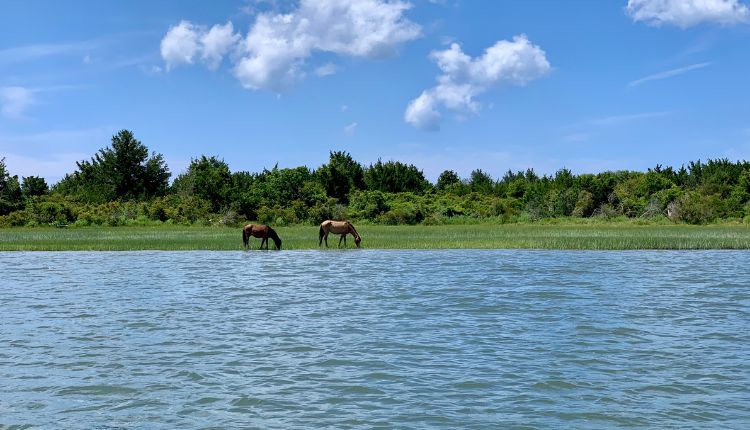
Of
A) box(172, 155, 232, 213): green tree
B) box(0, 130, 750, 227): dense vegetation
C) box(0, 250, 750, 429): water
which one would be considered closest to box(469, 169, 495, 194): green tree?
box(0, 130, 750, 227): dense vegetation

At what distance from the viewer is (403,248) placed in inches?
1575

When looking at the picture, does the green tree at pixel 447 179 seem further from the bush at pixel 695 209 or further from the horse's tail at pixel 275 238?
the horse's tail at pixel 275 238

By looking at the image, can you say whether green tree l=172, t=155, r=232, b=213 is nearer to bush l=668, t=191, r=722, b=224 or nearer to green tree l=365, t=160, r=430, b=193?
green tree l=365, t=160, r=430, b=193

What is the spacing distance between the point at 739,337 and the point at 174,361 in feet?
36.7

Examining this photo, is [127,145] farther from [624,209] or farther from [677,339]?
[677,339]

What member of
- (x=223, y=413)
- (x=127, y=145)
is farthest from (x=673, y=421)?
(x=127, y=145)

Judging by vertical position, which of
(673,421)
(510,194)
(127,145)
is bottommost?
(673,421)

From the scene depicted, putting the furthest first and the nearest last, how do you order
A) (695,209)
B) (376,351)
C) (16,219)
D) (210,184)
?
(210,184) → (16,219) → (695,209) → (376,351)

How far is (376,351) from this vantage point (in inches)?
524

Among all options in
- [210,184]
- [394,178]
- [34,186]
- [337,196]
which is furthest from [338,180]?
[34,186]

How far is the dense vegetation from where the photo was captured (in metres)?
69.8

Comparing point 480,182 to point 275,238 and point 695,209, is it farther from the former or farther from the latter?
point 275,238

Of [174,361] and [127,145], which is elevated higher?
[127,145]

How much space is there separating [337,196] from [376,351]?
78933mm
